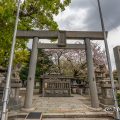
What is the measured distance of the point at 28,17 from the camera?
38.2ft

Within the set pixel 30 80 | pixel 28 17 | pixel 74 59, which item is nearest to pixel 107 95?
pixel 30 80

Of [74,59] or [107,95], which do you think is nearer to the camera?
[107,95]

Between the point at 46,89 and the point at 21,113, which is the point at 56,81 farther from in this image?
the point at 21,113

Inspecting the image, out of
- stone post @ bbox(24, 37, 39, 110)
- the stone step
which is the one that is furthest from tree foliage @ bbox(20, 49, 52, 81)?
the stone step

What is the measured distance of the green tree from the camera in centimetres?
984

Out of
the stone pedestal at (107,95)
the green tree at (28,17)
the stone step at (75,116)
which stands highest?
the green tree at (28,17)

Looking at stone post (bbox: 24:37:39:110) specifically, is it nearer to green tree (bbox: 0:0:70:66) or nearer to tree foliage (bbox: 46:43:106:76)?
green tree (bbox: 0:0:70:66)

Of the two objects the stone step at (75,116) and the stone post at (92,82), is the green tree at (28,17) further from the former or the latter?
the stone step at (75,116)

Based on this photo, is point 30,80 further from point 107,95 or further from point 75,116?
point 107,95

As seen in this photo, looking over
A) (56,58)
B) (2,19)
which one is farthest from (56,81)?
(56,58)

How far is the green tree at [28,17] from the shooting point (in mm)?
9844

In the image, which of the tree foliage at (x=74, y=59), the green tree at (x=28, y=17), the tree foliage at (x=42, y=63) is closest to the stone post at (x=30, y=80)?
the green tree at (x=28, y=17)

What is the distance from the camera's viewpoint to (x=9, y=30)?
35.7 feet

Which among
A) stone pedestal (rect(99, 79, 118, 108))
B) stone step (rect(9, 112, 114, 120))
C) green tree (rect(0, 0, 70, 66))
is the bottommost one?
stone step (rect(9, 112, 114, 120))
